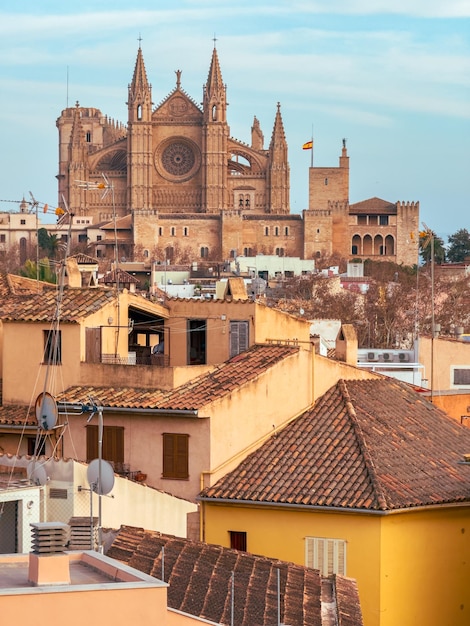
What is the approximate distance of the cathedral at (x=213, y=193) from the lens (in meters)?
A: 122

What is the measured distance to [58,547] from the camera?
848 cm

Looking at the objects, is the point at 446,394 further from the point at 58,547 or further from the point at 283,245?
the point at 283,245

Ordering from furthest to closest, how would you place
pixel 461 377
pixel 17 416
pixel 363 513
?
pixel 461 377
pixel 17 416
pixel 363 513

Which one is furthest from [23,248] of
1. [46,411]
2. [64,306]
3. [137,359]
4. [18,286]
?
[46,411]

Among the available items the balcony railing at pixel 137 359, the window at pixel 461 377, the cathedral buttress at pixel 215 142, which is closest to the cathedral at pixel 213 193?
the cathedral buttress at pixel 215 142

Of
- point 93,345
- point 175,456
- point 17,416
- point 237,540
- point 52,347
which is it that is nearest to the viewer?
point 237,540

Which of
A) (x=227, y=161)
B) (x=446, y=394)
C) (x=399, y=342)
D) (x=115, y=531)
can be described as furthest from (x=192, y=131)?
(x=115, y=531)

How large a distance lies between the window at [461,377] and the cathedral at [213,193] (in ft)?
316

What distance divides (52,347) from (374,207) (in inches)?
4529

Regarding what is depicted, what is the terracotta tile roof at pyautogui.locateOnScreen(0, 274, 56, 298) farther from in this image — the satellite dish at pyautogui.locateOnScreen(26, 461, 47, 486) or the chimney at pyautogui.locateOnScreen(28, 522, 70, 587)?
the chimney at pyautogui.locateOnScreen(28, 522, 70, 587)

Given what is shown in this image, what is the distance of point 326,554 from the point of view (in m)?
14.5

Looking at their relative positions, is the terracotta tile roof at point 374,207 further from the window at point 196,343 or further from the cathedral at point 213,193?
the window at point 196,343

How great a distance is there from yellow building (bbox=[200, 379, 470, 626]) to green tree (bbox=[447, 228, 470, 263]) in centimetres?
9750

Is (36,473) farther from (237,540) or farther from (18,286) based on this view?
(18,286)
